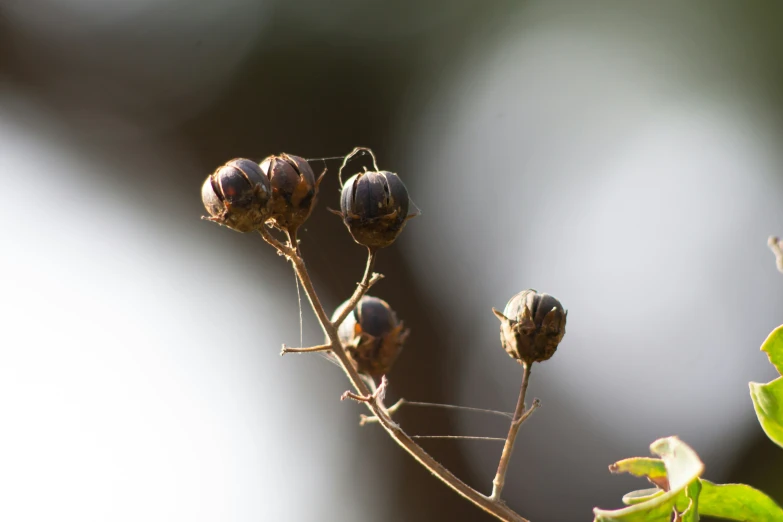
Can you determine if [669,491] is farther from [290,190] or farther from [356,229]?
[290,190]

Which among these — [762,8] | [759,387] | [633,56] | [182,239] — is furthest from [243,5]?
[759,387]

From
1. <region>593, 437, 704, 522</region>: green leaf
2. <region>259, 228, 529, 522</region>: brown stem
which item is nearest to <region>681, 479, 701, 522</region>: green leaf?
<region>593, 437, 704, 522</region>: green leaf

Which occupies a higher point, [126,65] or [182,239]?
[126,65]

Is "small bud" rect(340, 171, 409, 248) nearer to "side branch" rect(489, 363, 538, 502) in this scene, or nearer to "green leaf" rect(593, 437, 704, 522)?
"side branch" rect(489, 363, 538, 502)

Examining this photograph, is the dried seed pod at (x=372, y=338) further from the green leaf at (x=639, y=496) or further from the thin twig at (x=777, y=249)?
the thin twig at (x=777, y=249)

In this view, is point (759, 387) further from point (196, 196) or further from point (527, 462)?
point (196, 196)

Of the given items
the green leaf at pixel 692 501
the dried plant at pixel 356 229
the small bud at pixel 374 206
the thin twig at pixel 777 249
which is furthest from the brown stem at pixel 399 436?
the thin twig at pixel 777 249
